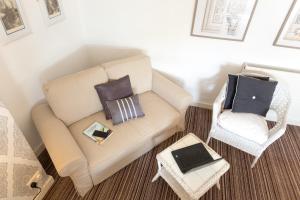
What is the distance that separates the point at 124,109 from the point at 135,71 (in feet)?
1.63

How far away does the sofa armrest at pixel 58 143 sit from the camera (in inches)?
55.4

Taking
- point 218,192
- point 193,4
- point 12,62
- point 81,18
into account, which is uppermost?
point 193,4

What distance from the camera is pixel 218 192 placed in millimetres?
1838

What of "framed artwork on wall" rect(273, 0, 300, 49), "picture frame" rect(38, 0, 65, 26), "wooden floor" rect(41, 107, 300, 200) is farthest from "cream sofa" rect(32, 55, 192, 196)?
"framed artwork on wall" rect(273, 0, 300, 49)

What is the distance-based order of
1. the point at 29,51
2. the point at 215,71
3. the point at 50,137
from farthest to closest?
the point at 215,71, the point at 29,51, the point at 50,137

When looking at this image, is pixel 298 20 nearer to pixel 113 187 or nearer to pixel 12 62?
pixel 113 187

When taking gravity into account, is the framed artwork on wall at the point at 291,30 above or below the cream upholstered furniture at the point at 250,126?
above

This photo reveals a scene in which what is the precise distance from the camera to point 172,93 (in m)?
2.09

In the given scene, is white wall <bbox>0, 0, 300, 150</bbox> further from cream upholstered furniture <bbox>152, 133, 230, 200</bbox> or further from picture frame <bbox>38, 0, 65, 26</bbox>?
cream upholstered furniture <bbox>152, 133, 230, 200</bbox>

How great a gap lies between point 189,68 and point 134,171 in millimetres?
1416

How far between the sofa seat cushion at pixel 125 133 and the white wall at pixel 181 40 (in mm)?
637

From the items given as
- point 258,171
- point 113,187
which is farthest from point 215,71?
point 113,187

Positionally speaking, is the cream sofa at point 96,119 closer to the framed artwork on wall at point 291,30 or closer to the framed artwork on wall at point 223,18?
the framed artwork on wall at point 223,18

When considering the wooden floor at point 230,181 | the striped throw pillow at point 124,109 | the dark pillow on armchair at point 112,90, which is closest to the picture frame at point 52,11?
the dark pillow on armchair at point 112,90
